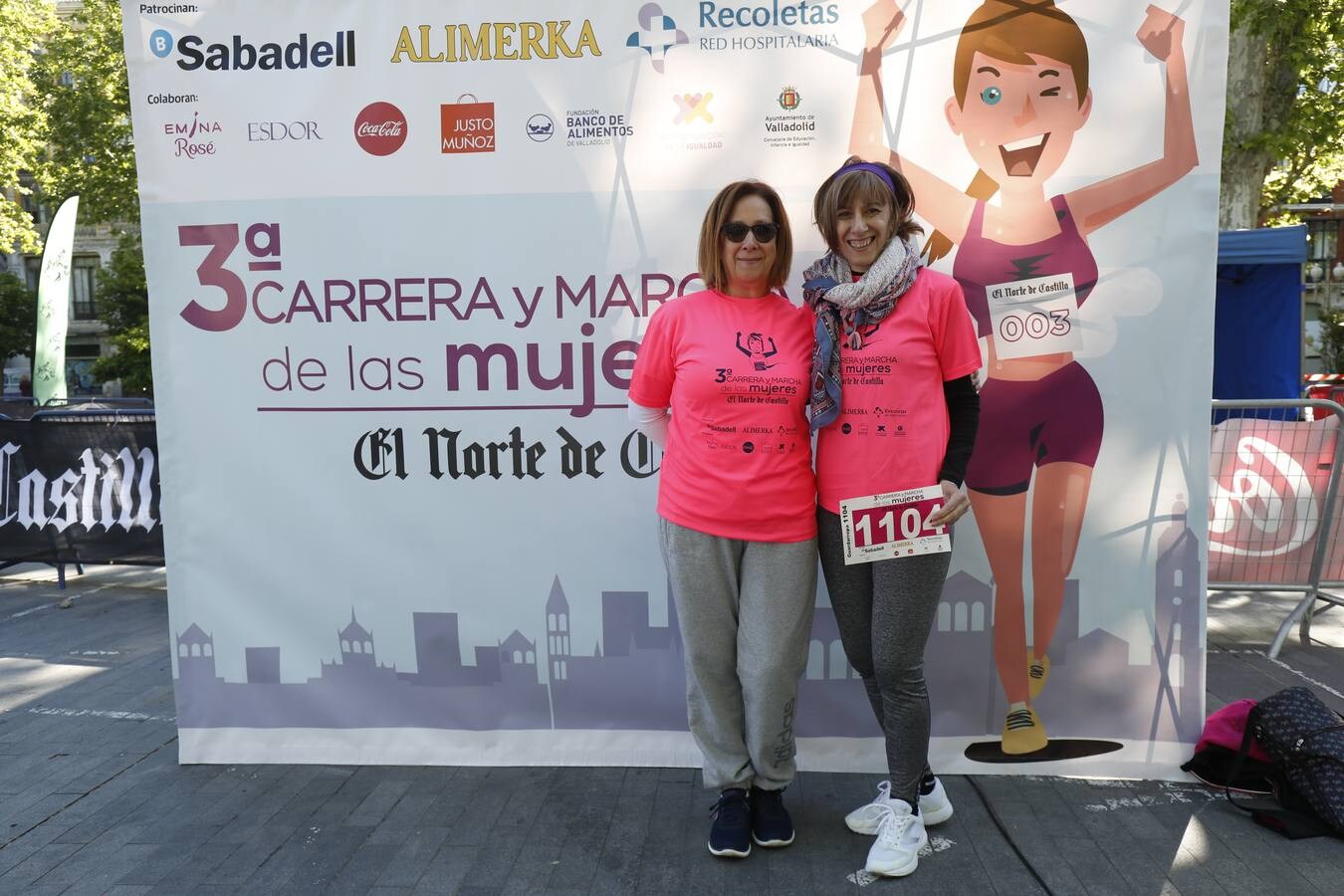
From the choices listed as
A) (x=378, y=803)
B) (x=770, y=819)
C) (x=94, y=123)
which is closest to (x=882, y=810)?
(x=770, y=819)

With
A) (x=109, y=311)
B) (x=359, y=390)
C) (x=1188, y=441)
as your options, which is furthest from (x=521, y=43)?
(x=109, y=311)

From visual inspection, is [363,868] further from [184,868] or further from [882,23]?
[882,23]

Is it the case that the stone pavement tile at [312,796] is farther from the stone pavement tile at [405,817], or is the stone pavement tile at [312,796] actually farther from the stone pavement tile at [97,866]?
the stone pavement tile at [97,866]

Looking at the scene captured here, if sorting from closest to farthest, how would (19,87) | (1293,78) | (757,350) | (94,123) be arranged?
(757,350), (1293,78), (19,87), (94,123)

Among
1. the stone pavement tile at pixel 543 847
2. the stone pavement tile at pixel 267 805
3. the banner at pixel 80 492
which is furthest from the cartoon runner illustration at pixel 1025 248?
the banner at pixel 80 492

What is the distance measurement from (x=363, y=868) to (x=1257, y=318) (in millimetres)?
8797

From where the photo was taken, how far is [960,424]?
2822mm

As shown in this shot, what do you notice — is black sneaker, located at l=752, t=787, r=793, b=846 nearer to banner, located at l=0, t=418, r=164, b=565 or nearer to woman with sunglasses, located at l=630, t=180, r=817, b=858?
woman with sunglasses, located at l=630, t=180, r=817, b=858

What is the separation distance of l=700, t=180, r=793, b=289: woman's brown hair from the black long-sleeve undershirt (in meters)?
0.63

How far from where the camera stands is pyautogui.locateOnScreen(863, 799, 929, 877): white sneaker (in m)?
2.86

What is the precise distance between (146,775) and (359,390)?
5.66ft

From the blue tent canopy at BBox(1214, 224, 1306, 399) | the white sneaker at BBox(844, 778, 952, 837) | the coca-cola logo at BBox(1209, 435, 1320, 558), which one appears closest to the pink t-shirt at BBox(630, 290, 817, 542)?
the white sneaker at BBox(844, 778, 952, 837)

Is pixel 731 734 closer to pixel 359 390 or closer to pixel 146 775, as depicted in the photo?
pixel 359 390

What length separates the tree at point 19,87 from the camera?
67.4 feet
